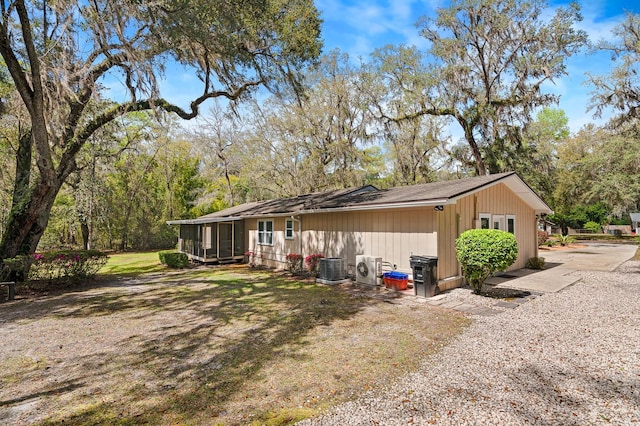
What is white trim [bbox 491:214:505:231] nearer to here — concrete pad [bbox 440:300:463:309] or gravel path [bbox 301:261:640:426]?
concrete pad [bbox 440:300:463:309]

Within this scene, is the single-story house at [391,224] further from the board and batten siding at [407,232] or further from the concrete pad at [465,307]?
the concrete pad at [465,307]

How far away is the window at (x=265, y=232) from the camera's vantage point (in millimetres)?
14812

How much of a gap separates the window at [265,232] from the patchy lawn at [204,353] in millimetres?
6204

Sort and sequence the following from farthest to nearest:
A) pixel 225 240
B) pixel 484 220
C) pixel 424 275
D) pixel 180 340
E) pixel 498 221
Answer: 1. pixel 225 240
2. pixel 498 221
3. pixel 484 220
4. pixel 424 275
5. pixel 180 340

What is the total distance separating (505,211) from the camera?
11.4 m

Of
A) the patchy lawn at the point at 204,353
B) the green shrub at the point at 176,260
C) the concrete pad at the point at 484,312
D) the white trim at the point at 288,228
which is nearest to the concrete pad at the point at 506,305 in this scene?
the concrete pad at the point at 484,312

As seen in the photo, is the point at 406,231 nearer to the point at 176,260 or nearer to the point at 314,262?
the point at 314,262

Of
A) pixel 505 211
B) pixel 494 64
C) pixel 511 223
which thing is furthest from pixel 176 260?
pixel 494 64

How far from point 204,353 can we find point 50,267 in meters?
8.44

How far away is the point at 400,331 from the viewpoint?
18.2ft

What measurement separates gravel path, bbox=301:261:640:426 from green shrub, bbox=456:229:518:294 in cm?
167

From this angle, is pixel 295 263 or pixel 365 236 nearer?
pixel 365 236

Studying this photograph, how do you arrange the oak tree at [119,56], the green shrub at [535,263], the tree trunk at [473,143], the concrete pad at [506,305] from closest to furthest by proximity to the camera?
→ the concrete pad at [506,305] < the oak tree at [119,56] < the green shrub at [535,263] < the tree trunk at [473,143]

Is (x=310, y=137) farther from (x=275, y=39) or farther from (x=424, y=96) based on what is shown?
Answer: (x=275, y=39)
